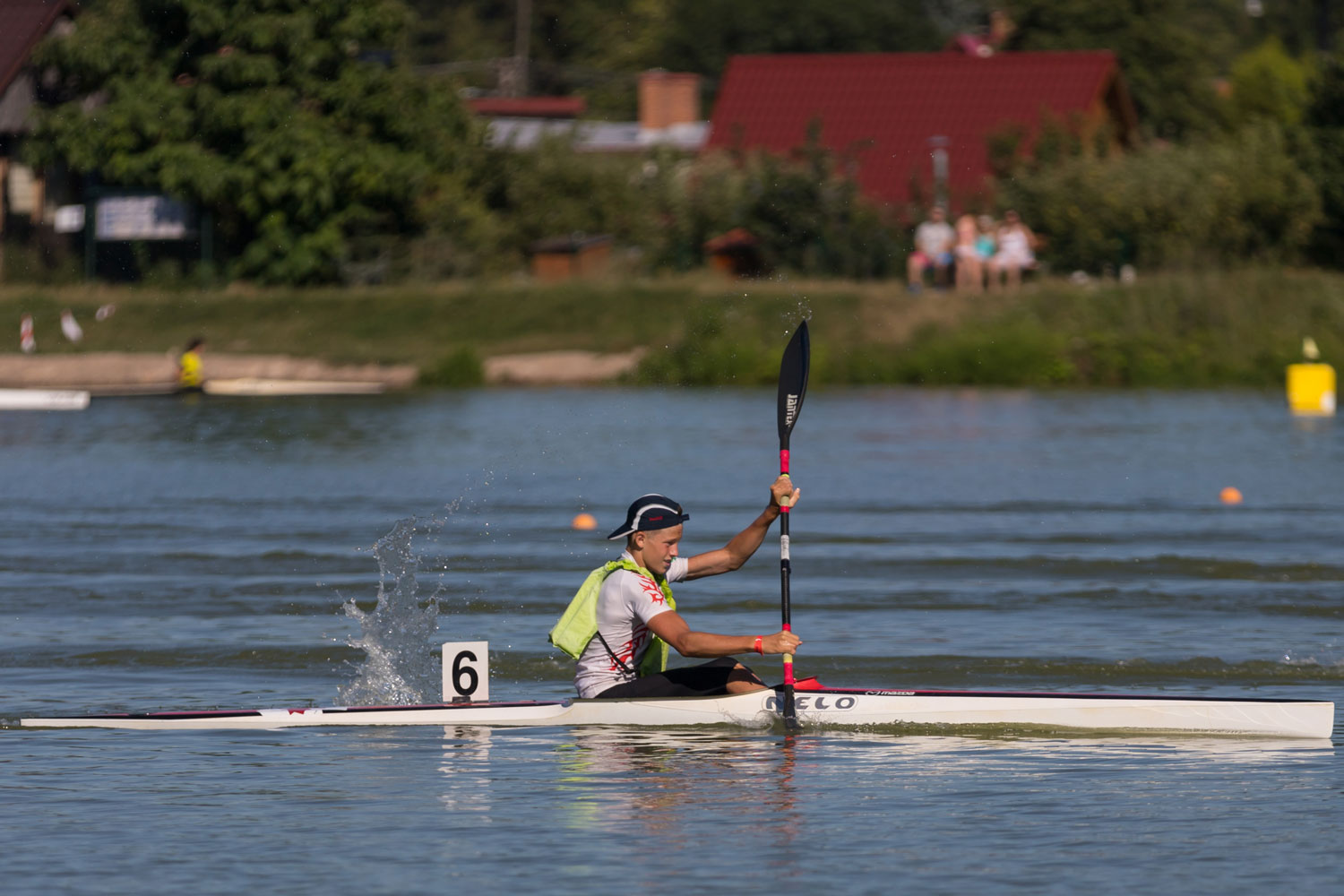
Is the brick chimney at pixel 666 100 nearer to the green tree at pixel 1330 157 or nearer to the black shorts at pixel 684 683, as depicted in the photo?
the green tree at pixel 1330 157

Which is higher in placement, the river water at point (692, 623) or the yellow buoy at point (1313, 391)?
the yellow buoy at point (1313, 391)

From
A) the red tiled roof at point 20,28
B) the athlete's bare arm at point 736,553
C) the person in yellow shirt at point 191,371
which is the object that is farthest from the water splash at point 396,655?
the red tiled roof at point 20,28

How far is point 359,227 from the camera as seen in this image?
46.5 metres

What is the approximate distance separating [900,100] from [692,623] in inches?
1684

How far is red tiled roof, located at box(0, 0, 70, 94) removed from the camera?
161 feet

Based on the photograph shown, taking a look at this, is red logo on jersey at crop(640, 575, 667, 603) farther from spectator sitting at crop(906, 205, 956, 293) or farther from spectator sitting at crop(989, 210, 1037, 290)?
spectator sitting at crop(906, 205, 956, 293)

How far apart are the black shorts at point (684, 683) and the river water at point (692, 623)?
24 centimetres

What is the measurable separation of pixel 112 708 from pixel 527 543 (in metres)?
8.34

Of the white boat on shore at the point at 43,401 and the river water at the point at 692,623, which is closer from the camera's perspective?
the river water at the point at 692,623

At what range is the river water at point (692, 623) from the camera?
9359 millimetres

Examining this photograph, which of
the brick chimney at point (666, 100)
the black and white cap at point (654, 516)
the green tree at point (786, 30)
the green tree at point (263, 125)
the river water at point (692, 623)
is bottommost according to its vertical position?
the river water at point (692, 623)

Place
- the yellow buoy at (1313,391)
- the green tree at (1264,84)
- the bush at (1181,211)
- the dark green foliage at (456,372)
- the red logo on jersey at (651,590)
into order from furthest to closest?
the green tree at (1264,84) → the bush at (1181,211) → the dark green foliage at (456,372) → the yellow buoy at (1313,391) → the red logo on jersey at (651,590)

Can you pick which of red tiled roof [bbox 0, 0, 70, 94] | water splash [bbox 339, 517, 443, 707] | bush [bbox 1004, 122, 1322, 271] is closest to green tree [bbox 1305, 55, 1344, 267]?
bush [bbox 1004, 122, 1322, 271]

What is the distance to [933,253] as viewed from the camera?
136 feet
